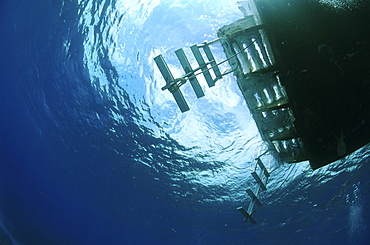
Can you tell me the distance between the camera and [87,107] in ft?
45.1

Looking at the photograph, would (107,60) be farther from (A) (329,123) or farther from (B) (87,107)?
(A) (329,123)

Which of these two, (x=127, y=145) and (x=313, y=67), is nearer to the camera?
(x=313, y=67)

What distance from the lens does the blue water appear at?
10.9 metres

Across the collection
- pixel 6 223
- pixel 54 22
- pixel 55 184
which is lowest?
pixel 6 223

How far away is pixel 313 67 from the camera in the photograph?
15.6 feet

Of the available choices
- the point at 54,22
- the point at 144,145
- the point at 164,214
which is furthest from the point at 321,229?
the point at 54,22

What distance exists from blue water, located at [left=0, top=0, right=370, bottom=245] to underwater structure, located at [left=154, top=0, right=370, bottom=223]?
201 inches

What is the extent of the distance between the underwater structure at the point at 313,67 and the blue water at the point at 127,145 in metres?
5.10

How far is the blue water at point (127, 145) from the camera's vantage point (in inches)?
430

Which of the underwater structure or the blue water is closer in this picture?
the underwater structure

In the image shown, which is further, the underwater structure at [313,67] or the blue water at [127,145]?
the blue water at [127,145]

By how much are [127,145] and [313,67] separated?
Answer: 12.3 metres

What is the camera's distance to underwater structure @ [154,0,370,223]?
4.70 metres

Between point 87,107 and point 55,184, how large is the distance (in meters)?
9.90
